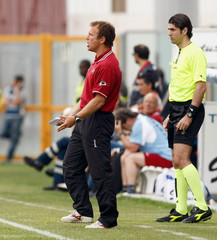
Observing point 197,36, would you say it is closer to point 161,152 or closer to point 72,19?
point 161,152

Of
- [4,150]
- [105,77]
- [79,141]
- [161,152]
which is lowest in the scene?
[4,150]

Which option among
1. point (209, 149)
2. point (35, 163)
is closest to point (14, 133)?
point (35, 163)

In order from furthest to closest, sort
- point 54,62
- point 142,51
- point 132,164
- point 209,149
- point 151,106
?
point 54,62 < point 142,51 < point 151,106 < point 132,164 < point 209,149

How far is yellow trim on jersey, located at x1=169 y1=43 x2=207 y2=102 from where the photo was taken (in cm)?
909

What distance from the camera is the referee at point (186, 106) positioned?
355 inches

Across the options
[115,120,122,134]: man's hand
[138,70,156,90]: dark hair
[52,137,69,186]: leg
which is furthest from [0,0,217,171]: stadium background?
[52,137,69,186]: leg

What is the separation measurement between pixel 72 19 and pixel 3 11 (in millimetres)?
2813

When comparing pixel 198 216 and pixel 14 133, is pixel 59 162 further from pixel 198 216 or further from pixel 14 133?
pixel 14 133

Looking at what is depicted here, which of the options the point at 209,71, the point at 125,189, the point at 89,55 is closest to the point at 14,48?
the point at 89,55

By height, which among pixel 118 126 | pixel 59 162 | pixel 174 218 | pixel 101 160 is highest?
pixel 101 160

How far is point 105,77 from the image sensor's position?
8531 mm

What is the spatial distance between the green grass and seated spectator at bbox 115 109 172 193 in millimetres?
481

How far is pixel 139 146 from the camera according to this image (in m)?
13.2

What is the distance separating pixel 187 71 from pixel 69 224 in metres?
1.87
